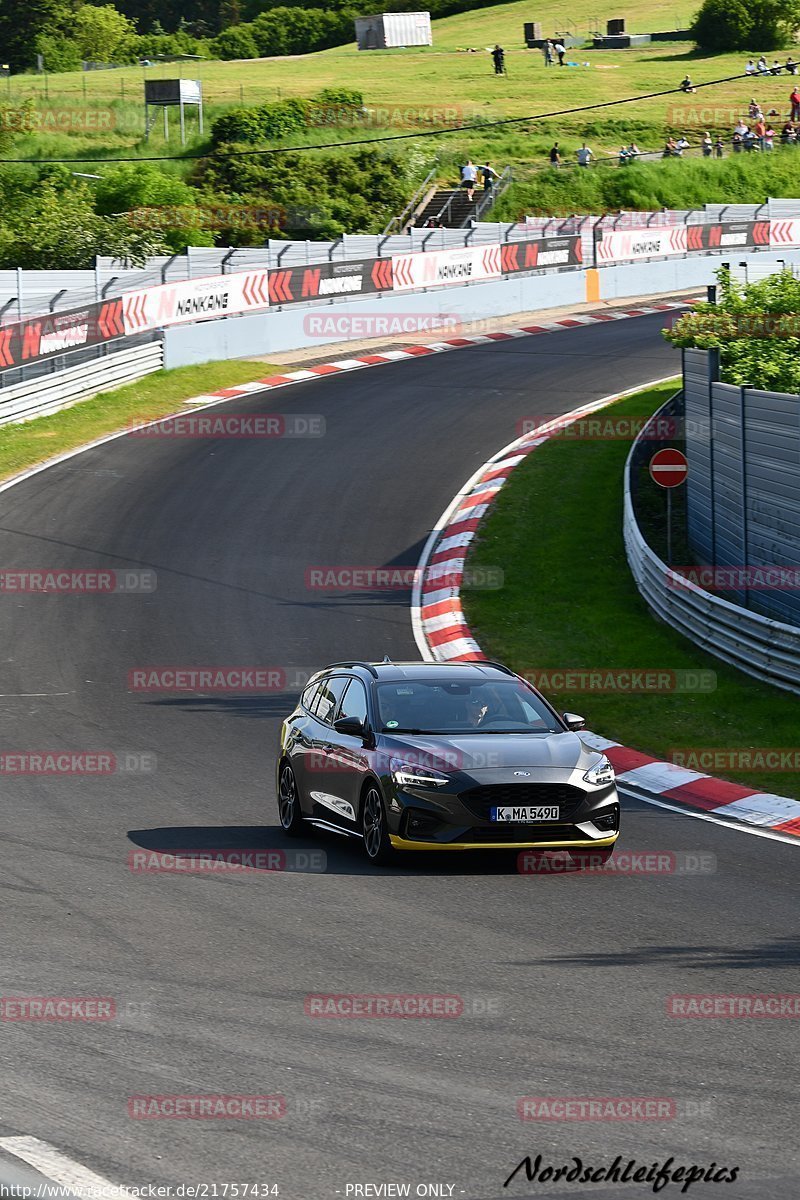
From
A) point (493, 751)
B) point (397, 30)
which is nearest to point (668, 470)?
point (493, 751)

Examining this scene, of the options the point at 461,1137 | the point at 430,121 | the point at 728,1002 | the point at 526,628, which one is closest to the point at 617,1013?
the point at 728,1002

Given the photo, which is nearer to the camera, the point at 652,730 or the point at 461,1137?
the point at 461,1137

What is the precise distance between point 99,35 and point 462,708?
134451 millimetres

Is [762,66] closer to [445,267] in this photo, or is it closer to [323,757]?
[445,267]

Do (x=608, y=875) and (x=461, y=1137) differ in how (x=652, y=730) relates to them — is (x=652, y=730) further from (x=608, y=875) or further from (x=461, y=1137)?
(x=461, y=1137)

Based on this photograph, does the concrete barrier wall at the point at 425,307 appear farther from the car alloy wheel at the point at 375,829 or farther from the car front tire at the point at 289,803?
the car alloy wheel at the point at 375,829

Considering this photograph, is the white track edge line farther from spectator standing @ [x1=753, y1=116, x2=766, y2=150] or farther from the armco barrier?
spectator standing @ [x1=753, y1=116, x2=766, y2=150]

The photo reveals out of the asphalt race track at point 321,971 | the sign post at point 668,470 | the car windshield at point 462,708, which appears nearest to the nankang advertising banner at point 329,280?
the sign post at point 668,470

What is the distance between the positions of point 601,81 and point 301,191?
47.8 metres

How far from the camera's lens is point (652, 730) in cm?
1653

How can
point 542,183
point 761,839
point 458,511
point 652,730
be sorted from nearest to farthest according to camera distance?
point 761,839
point 652,730
point 458,511
point 542,183

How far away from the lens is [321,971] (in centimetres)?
895

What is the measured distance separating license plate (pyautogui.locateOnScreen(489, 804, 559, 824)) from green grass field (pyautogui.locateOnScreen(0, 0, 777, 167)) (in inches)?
2433

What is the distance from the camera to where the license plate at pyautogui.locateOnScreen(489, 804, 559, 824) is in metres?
11.3
